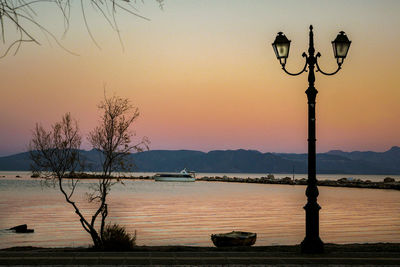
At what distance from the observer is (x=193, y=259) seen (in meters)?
11.1

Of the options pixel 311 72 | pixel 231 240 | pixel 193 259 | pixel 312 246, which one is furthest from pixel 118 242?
pixel 311 72

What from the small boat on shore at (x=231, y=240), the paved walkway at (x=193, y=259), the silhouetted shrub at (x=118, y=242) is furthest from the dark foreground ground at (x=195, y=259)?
the small boat on shore at (x=231, y=240)

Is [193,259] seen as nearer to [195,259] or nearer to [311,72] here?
[195,259]

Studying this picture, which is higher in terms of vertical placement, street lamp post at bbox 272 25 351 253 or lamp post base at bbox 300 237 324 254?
street lamp post at bbox 272 25 351 253

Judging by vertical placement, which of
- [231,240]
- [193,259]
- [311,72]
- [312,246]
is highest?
[311,72]

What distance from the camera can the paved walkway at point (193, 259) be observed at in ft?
34.7

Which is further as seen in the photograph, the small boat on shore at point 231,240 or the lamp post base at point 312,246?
the small boat on shore at point 231,240

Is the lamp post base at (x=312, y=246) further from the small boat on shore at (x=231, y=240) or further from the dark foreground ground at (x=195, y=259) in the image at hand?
the small boat on shore at (x=231, y=240)

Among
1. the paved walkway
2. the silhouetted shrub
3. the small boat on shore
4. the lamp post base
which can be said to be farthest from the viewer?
the small boat on shore

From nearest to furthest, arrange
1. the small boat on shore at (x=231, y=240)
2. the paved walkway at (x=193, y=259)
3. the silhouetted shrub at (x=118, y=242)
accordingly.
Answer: the paved walkway at (x=193, y=259) → the silhouetted shrub at (x=118, y=242) → the small boat on shore at (x=231, y=240)

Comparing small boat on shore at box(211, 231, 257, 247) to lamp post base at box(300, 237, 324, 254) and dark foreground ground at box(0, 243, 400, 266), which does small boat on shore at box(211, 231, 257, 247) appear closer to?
lamp post base at box(300, 237, 324, 254)

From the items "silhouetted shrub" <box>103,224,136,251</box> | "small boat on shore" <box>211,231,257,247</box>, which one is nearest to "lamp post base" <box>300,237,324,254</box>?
"silhouetted shrub" <box>103,224,136,251</box>

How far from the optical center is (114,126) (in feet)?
65.7

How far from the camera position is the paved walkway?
34.7 feet
